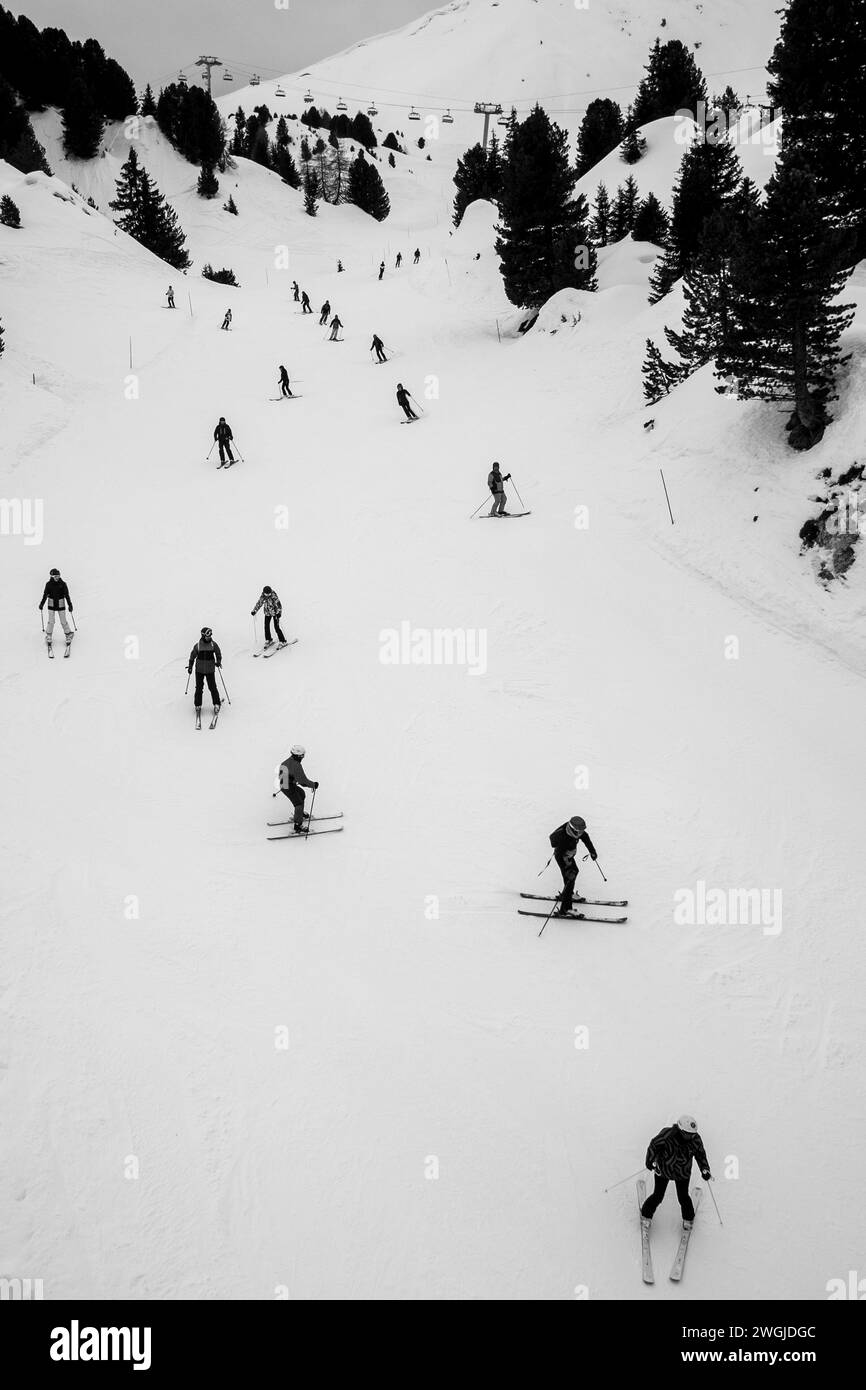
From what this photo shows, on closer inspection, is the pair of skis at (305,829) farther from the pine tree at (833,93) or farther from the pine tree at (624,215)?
the pine tree at (624,215)

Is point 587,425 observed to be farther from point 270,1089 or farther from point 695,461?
point 270,1089

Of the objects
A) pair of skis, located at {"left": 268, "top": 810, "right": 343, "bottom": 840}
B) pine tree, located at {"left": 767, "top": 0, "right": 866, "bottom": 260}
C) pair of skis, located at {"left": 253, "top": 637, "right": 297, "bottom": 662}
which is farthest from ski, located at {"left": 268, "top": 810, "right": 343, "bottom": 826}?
pine tree, located at {"left": 767, "top": 0, "right": 866, "bottom": 260}

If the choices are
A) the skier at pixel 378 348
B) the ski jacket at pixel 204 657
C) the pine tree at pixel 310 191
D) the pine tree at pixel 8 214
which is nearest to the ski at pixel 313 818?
the ski jacket at pixel 204 657

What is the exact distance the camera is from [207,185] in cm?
6931

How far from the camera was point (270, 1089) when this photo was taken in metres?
7.56

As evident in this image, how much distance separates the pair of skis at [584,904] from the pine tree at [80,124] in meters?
87.2

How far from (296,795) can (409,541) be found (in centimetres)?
1113

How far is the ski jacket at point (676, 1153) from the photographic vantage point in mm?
6328

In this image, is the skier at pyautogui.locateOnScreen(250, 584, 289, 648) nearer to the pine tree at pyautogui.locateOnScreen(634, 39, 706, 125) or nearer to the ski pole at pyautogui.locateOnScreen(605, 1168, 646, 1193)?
the ski pole at pyautogui.locateOnScreen(605, 1168, 646, 1193)

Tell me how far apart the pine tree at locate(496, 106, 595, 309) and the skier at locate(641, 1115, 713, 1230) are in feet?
119

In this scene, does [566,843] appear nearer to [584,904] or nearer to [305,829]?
[584,904]

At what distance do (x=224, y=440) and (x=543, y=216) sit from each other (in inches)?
827

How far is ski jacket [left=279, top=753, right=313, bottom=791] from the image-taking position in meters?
10.4
